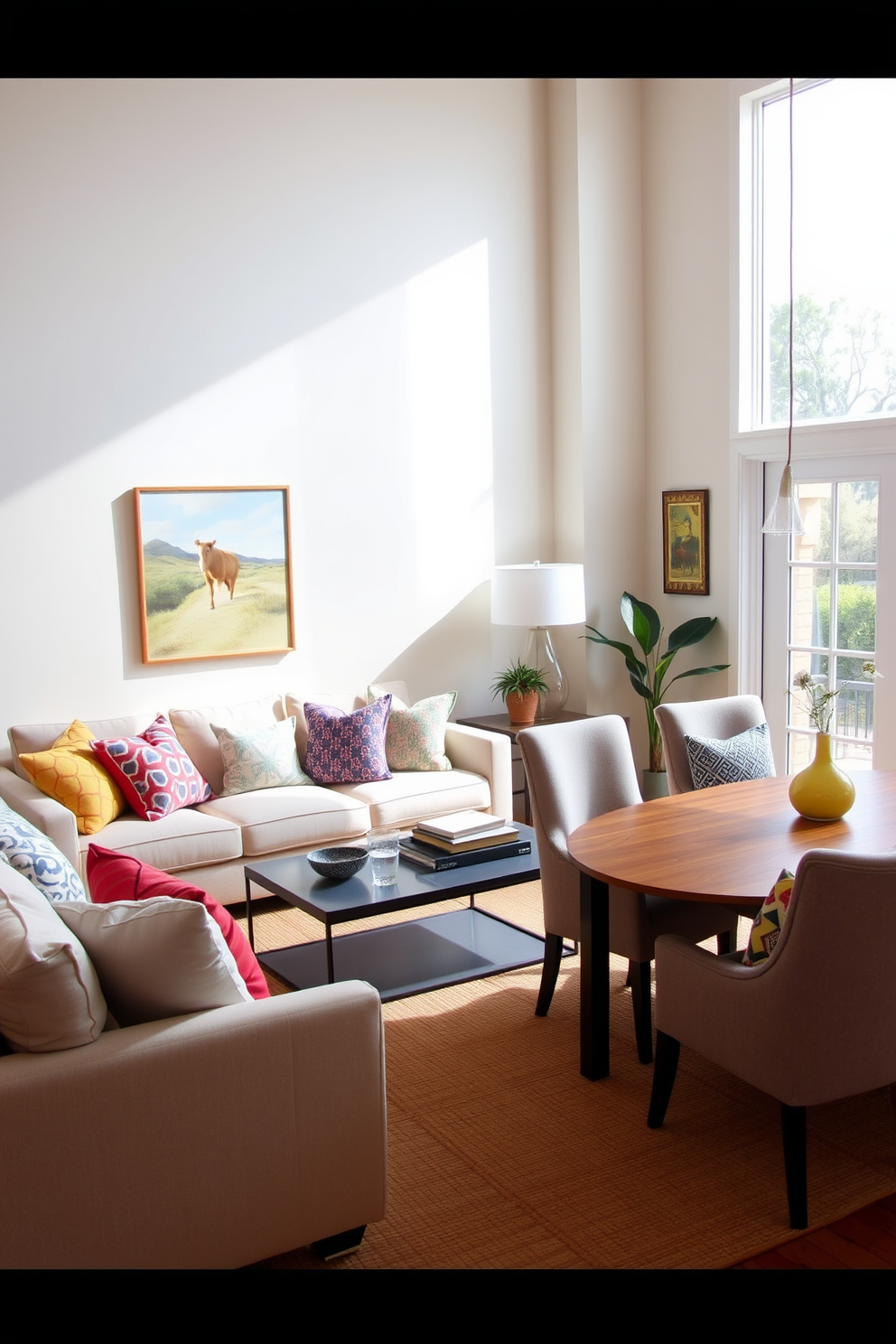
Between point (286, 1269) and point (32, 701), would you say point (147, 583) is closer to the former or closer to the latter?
point (32, 701)

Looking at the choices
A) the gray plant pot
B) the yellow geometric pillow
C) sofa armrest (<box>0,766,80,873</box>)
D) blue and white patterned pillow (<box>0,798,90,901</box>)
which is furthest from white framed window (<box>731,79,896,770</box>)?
blue and white patterned pillow (<box>0,798,90,901</box>)

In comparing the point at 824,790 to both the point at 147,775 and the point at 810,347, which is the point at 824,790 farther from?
the point at 810,347

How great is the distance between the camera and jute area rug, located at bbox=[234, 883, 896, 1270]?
2.51 m

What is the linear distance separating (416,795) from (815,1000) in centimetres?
272

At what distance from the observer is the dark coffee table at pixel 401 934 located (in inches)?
145

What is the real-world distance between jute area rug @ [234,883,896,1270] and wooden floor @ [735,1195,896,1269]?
0.03 m

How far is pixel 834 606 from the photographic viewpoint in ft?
17.1

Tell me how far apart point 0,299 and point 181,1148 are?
365 cm

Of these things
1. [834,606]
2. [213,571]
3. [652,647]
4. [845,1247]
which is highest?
[213,571]

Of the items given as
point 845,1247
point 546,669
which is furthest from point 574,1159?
point 546,669

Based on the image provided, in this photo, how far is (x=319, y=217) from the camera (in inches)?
212

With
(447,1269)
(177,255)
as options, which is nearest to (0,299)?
(177,255)

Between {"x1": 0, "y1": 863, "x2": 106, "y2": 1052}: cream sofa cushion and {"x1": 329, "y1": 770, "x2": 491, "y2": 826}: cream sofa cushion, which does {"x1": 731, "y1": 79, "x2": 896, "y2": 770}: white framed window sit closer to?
{"x1": 329, "y1": 770, "x2": 491, "y2": 826}: cream sofa cushion

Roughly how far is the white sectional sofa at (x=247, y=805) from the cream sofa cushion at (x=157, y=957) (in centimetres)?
188
